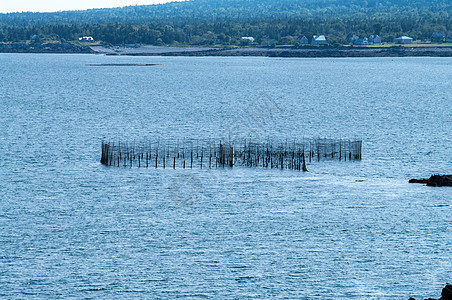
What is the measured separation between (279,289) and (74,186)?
3819cm

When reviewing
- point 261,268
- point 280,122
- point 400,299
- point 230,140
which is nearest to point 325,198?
point 261,268

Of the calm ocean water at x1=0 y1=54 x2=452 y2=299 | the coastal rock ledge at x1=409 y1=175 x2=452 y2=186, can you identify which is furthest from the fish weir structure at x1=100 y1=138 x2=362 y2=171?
the coastal rock ledge at x1=409 y1=175 x2=452 y2=186

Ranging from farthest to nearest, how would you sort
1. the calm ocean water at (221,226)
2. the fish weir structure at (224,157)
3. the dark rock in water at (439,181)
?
the fish weir structure at (224,157) → the dark rock in water at (439,181) → the calm ocean water at (221,226)

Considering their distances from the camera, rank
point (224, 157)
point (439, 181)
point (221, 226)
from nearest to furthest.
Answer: point (221, 226)
point (439, 181)
point (224, 157)

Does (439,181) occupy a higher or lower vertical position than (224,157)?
lower

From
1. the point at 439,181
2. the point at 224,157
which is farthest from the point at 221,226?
the point at 439,181

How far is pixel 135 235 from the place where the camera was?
60188 mm

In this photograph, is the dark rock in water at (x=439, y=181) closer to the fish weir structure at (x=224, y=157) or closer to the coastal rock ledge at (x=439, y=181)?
the coastal rock ledge at (x=439, y=181)

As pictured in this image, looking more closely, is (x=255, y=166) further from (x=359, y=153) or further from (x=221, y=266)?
(x=221, y=266)

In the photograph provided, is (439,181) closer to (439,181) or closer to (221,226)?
(439,181)

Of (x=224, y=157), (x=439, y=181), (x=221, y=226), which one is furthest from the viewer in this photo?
(x=224, y=157)

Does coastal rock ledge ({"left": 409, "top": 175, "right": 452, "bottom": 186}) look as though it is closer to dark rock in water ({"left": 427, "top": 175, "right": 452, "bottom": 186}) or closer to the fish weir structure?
dark rock in water ({"left": 427, "top": 175, "right": 452, "bottom": 186})

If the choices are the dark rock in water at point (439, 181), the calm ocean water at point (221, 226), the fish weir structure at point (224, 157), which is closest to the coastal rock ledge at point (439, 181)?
the dark rock in water at point (439, 181)

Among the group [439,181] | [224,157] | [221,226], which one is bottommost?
[439,181]
